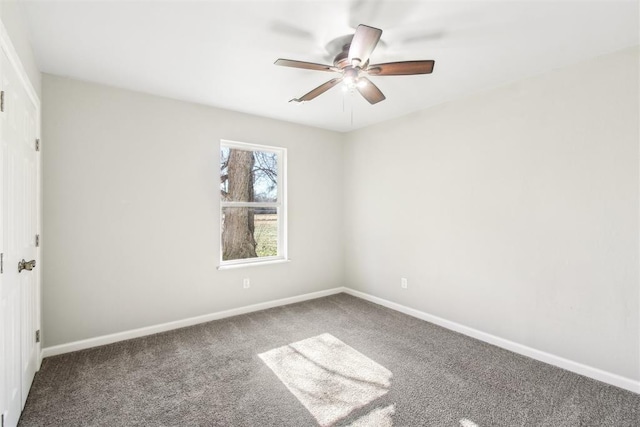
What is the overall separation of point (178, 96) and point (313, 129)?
1.76 meters

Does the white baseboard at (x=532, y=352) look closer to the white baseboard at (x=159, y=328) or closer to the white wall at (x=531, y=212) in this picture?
the white wall at (x=531, y=212)

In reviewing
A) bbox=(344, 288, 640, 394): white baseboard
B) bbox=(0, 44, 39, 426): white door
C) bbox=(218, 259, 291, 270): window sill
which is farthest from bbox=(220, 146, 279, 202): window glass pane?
bbox=(344, 288, 640, 394): white baseboard

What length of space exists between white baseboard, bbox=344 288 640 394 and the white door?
11.1ft

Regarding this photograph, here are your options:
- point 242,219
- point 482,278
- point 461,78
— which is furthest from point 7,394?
point 461,78

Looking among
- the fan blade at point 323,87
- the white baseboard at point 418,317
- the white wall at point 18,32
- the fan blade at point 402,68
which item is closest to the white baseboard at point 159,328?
the white baseboard at point 418,317

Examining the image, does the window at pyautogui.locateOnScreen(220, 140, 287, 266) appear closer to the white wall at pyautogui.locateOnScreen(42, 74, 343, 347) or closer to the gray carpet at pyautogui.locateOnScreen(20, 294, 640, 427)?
the white wall at pyautogui.locateOnScreen(42, 74, 343, 347)

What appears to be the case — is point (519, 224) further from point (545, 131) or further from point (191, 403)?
point (191, 403)

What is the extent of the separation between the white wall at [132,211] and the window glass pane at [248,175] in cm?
21

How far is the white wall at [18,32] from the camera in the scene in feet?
5.15

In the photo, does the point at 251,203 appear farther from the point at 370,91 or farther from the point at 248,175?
the point at 370,91

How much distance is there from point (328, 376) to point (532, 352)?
175 cm

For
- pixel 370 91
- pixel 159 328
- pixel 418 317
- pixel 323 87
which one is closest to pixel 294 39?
pixel 323 87

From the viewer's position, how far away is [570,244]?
8.07 feet

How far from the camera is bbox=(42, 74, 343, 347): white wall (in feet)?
8.84
